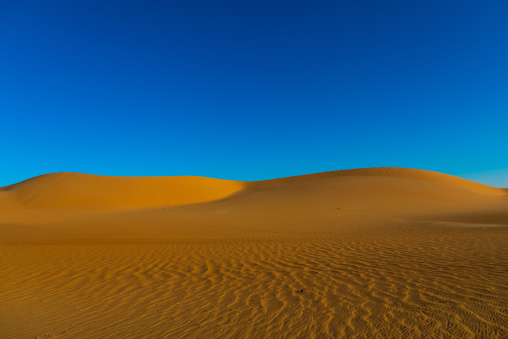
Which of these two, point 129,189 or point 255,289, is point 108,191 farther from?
point 255,289

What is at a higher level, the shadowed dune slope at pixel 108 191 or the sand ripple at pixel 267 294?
the shadowed dune slope at pixel 108 191

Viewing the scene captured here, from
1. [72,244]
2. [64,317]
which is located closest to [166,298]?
[64,317]

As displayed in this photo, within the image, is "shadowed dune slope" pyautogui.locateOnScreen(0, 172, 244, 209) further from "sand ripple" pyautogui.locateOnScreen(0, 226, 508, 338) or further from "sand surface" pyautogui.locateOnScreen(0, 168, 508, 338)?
"sand ripple" pyautogui.locateOnScreen(0, 226, 508, 338)

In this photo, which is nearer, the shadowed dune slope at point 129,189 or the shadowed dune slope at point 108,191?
the shadowed dune slope at point 129,189

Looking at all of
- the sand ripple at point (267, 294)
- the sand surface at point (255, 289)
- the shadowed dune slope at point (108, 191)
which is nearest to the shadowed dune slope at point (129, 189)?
the shadowed dune slope at point (108, 191)

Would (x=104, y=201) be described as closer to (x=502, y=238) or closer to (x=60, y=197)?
(x=60, y=197)

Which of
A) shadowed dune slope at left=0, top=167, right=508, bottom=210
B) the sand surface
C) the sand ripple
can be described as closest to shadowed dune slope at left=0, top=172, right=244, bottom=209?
shadowed dune slope at left=0, top=167, right=508, bottom=210

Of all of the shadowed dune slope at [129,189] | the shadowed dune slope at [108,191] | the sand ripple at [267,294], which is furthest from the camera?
the shadowed dune slope at [108,191]

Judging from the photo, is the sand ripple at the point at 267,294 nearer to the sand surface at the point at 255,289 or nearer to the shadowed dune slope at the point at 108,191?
the sand surface at the point at 255,289

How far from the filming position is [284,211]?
2986 cm

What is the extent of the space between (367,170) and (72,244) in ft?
201

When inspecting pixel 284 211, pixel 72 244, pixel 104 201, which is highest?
pixel 104 201

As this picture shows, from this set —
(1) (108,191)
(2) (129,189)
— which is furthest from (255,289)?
(2) (129,189)

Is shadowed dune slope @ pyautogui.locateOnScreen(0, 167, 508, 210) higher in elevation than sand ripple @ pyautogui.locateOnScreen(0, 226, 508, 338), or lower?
higher
